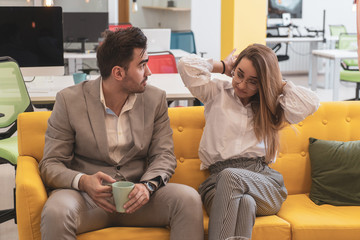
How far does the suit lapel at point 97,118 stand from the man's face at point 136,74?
0.13 metres

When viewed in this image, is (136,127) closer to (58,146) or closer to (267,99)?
(58,146)

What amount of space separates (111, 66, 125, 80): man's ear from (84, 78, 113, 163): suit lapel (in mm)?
100

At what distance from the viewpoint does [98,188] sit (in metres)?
1.92

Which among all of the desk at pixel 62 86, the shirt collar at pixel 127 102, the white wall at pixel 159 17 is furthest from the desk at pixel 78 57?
the shirt collar at pixel 127 102

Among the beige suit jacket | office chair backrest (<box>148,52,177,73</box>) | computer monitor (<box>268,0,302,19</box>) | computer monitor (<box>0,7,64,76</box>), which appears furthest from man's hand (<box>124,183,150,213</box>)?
computer monitor (<box>268,0,302,19</box>)

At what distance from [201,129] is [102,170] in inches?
24.0

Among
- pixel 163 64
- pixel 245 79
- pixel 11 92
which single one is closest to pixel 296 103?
pixel 245 79

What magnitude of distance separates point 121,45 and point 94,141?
0.40 metres

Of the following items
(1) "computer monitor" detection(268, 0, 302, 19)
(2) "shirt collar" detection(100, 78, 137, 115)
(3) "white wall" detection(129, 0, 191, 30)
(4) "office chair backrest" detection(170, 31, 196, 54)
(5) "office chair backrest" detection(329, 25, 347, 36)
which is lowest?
(2) "shirt collar" detection(100, 78, 137, 115)

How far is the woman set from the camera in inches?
89.7

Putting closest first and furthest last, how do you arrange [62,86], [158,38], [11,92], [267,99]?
[267,99] < [11,92] < [62,86] < [158,38]

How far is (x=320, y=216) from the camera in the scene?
2.25 meters

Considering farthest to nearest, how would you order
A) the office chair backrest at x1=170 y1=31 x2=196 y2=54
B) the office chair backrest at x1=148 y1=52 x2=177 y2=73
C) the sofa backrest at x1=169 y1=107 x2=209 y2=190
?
the office chair backrest at x1=170 y1=31 x2=196 y2=54 < the office chair backrest at x1=148 y1=52 x2=177 y2=73 < the sofa backrest at x1=169 y1=107 x2=209 y2=190

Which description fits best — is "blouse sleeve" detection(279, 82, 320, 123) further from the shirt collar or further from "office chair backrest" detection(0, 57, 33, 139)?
"office chair backrest" detection(0, 57, 33, 139)
